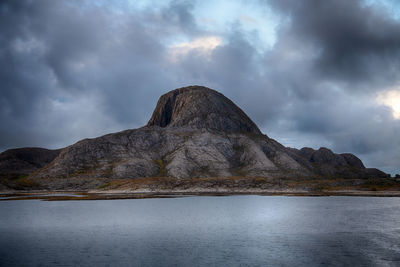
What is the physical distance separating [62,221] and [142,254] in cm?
3804

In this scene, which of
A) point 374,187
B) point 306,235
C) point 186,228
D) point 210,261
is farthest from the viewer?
point 374,187

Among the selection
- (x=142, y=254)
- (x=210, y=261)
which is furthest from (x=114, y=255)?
(x=210, y=261)

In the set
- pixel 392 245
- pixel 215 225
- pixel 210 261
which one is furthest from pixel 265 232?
pixel 210 261

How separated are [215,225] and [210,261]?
28963 mm

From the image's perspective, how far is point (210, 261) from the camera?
35.9 metres

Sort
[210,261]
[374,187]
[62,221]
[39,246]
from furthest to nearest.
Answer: [374,187] < [62,221] < [39,246] < [210,261]

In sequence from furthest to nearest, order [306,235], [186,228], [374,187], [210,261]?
[374,187] < [186,228] < [306,235] < [210,261]

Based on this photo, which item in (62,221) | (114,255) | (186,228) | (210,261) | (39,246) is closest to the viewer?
(210,261)

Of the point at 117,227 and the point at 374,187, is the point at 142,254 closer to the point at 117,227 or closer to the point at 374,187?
the point at 117,227

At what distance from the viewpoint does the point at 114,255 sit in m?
38.8

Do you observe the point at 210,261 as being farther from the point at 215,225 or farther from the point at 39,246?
the point at 215,225

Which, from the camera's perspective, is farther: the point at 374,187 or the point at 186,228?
Answer: the point at 374,187

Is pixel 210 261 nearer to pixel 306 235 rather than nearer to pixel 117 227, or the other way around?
pixel 306 235

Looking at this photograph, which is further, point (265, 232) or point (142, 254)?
point (265, 232)
